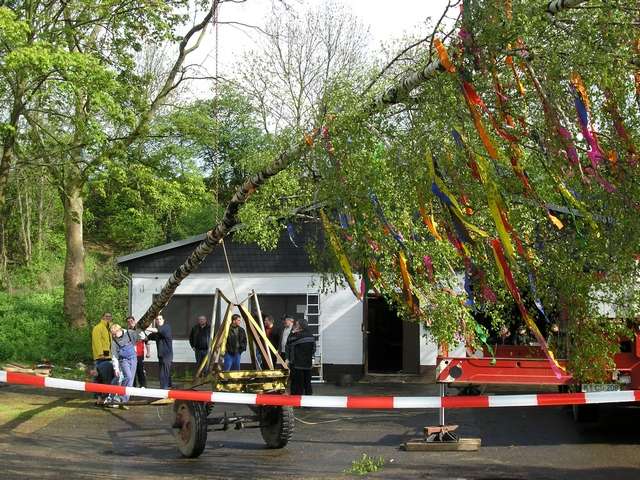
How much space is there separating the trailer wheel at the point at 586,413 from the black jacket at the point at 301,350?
5.10 metres

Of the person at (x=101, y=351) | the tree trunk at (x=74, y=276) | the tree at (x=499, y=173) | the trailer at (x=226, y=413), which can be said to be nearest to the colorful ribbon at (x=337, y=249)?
the tree at (x=499, y=173)

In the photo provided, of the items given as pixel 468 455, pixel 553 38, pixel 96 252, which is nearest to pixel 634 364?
pixel 468 455

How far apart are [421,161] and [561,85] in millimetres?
1594

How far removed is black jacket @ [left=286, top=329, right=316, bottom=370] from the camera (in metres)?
16.5

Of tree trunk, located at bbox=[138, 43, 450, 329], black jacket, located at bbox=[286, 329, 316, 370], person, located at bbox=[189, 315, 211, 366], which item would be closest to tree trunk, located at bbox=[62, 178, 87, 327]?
person, located at bbox=[189, 315, 211, 366]

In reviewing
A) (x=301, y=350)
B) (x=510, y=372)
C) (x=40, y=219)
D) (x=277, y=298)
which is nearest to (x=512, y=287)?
(x=510, y=372)

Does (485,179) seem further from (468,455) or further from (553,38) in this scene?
(468,455)

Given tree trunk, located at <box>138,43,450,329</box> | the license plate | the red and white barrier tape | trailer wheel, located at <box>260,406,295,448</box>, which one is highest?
tree trunk, located at <box>138,43,450,329</box>

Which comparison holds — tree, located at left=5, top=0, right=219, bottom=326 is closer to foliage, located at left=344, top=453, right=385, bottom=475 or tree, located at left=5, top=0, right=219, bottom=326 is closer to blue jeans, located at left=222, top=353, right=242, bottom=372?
blue jeans, located at left=222, top=353, right=242, bottom=372

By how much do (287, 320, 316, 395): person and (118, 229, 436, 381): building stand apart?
462 cm

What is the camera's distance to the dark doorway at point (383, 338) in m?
24.3

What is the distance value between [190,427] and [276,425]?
4.04 feet

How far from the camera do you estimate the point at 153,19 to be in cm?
2017

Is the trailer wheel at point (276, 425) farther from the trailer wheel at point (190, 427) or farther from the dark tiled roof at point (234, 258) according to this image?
the dark tiled roof at point (234, 258)
